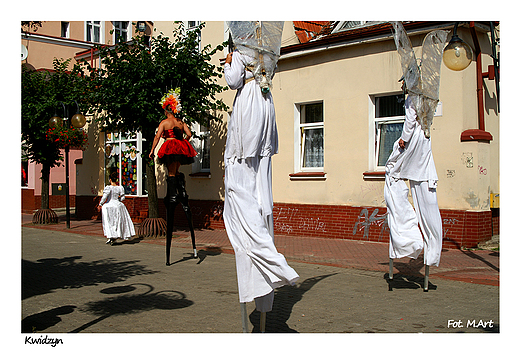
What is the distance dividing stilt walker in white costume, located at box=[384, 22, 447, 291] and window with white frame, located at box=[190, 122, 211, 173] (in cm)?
1024

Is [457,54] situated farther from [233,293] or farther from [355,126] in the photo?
[355,126]

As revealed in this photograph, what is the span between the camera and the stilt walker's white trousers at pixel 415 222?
6555mm

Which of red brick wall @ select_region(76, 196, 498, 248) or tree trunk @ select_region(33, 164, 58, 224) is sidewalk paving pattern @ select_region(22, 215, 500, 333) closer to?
red brick wall @ select_region(76, 196, 498, 248)

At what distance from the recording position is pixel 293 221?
13.5 m

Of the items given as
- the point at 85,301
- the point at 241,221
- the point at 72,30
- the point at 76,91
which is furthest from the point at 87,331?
the point at 72,30

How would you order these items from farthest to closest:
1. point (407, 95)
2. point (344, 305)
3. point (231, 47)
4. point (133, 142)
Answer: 1. point (133, 142)
2. point (407, 95)
3. point (344, 305)
4. point (231, 47)

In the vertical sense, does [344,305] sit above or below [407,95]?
below

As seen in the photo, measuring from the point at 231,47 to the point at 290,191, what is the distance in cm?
923

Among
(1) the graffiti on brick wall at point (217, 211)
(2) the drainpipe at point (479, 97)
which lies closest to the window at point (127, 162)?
(1) the graffiti on brick wall at point (217, 211)

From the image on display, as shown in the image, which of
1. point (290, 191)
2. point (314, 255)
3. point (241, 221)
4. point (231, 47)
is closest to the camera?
point (241, 221)

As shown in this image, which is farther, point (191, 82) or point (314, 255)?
point (191, 82)

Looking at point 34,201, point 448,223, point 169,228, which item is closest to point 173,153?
point 169,228

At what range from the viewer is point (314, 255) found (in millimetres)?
9969

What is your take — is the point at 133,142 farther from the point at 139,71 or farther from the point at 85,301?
the point at 85,301
